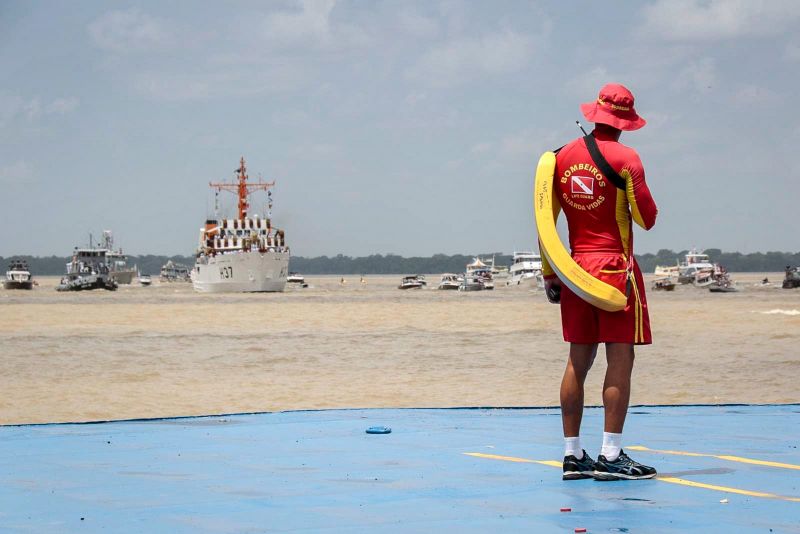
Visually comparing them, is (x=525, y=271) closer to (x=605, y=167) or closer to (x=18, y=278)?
(x=18, y=278)

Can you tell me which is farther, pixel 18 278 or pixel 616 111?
pixel 18 278

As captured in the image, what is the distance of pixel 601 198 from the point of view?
18.1 ft

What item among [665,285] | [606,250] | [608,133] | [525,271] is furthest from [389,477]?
[525,271]

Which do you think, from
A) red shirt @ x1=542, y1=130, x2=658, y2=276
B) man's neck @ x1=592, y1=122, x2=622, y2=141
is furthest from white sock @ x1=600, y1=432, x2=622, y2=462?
man's neck @ x1=592, y1=122, x2=622, y2=141

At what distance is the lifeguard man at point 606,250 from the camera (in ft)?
17.9

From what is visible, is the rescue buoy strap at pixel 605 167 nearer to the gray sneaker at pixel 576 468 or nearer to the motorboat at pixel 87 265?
the gray sneaker at pixel 576 468

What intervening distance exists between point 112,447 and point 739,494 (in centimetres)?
332

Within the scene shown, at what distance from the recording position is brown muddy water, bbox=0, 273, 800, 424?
539 inches

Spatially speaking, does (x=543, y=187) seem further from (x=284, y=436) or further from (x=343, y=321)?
(x=343, y=321)

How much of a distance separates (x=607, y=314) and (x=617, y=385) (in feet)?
1.05

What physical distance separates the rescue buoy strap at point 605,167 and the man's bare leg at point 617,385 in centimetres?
72

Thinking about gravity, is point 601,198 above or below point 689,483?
above

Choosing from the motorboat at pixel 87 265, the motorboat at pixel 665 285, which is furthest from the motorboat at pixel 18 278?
the motorboat at pixel 665 285

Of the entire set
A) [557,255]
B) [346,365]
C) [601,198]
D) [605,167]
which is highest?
[605,167]
